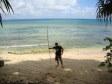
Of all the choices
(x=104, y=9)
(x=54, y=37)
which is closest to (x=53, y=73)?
A: (x=104, y=9)

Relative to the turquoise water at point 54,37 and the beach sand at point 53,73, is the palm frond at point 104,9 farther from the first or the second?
the turquoise water at point 54,37

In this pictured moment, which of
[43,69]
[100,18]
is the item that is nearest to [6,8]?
[100,18]

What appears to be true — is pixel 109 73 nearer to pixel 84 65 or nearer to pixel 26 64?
pixel 84 65

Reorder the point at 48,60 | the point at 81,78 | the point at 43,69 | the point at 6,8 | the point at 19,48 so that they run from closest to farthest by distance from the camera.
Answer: the point at 6,8
the point at 81,78
the point at 43,69
the point at 48,60
the point at 19,48

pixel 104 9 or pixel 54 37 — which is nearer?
pixel 104 9

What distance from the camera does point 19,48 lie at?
69.7ft

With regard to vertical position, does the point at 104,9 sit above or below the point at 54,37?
above

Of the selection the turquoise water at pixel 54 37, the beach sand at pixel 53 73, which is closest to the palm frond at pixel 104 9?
the beach sand at pixel 53 73

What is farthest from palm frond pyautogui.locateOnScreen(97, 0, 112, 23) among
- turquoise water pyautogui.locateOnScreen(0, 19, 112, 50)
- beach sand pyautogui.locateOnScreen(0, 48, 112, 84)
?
turquoise water pyautogui.locateOnScreen(0, 19, 112, 50)

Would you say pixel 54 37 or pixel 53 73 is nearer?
pixel 53 73

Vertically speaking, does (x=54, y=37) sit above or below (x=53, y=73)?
below

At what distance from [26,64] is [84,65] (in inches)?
107

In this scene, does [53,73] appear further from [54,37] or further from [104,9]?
[54,37]

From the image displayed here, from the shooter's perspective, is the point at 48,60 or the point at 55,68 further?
the point at 48,60
